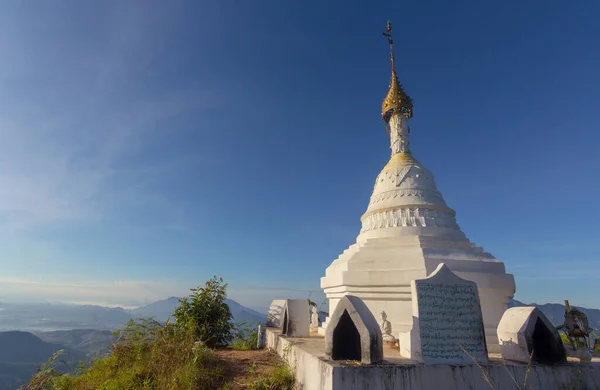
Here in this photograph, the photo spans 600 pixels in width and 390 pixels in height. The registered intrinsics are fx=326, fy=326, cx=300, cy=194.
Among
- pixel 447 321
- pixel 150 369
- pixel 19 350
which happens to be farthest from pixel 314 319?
pixel 19 350

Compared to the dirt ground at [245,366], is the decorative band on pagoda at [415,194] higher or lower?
higher

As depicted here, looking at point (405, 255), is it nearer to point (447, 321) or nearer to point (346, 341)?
point (447, 321)

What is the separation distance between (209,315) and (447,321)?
9.22 m

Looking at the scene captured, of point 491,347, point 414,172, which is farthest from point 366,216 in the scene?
point 491,347

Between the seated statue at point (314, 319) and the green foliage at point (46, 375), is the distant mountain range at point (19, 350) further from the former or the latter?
the green foliage at point (46, 375)

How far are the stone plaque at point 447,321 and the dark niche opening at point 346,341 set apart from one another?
112 cm

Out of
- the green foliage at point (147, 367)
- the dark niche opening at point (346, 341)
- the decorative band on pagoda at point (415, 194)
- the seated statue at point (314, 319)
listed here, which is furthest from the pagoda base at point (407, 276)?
the green foliage at point (147, 367)

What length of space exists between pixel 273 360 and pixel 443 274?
17.6ft

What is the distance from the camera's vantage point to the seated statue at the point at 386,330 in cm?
878

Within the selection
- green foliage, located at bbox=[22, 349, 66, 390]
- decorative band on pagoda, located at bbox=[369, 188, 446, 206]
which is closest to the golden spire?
decorative band on pagoda, located at bbox=[369, 188, 446, 206]

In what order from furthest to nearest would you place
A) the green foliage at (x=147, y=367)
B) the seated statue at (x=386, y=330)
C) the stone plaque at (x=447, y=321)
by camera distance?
the seated statue at (x=386, y=330), the green foliage at (x=147, y=367), the stone plaque at (x=447, y=321)

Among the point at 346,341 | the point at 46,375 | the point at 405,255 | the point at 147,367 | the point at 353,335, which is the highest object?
the point at 405,255

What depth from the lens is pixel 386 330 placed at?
356 inches

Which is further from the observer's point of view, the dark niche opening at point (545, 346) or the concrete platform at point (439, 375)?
the dark niche opening at point (545, 346)
